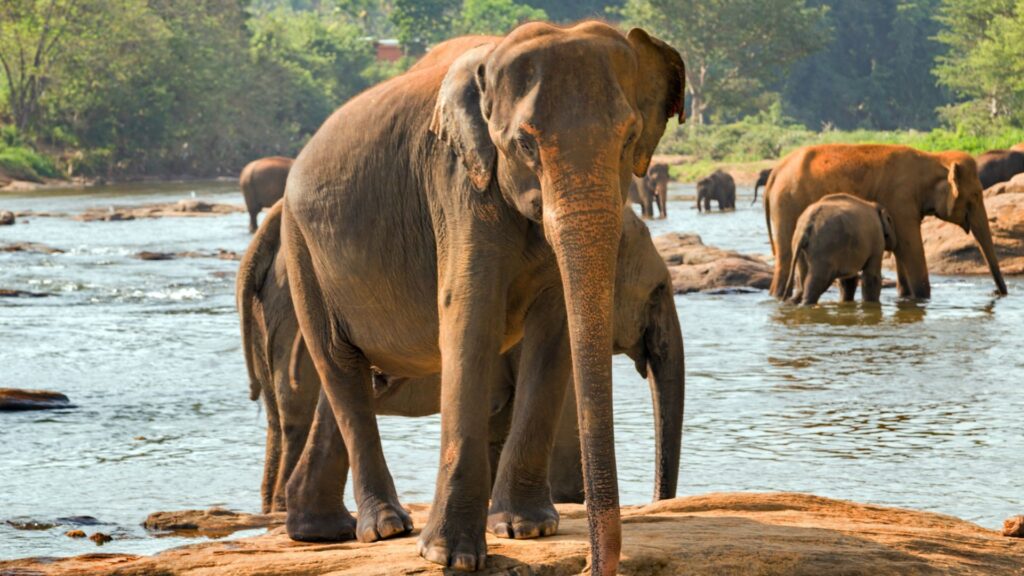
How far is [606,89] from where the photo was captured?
4031 millimetres

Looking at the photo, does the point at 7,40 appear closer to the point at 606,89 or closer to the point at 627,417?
the point at 627,417

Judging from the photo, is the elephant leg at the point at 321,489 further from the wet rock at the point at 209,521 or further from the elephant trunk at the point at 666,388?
the elephant trunk at the point at 666,388

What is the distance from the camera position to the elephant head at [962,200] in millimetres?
18578

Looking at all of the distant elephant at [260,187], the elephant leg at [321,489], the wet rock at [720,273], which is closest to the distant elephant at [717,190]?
the distant elephant at [260,187]

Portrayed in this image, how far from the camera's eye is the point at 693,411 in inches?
404

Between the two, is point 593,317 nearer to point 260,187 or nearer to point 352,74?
point 260,187

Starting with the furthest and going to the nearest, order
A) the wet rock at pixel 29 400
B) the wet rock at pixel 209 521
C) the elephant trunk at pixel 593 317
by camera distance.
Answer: the wet rock at pixel 29 400, the wet rock at pixel 209 521, the elephant trunk at pixel 593 317

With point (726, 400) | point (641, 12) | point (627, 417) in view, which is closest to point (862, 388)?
point (726, 400)

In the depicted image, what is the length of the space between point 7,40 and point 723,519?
57.6m

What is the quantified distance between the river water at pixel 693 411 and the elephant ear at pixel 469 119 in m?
2.64

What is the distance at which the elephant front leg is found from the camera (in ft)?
14.5

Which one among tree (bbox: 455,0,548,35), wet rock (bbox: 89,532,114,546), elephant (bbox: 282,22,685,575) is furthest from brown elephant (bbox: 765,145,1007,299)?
tree (bbox: 455,0,548,35)

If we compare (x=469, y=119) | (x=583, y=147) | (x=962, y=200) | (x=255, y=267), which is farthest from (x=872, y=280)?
(x=583, y=147)

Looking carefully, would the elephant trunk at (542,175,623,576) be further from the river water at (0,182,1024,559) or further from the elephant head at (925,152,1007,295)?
the elephant head at (925,152,1007,295)
